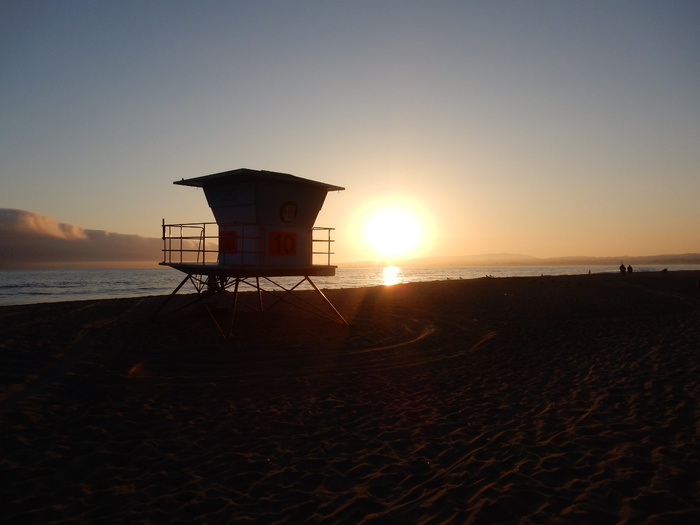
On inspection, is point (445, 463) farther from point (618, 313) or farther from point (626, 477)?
point (618, 313)

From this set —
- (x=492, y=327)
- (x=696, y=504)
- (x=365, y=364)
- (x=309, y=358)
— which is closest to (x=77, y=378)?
(x=309, y=358)

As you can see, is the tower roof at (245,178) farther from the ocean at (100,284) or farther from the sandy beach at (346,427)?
the ocean at (100,284)

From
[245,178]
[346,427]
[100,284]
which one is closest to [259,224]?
[245,178]

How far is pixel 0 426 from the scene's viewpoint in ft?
24.6

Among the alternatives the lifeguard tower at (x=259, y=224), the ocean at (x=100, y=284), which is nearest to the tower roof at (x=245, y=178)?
the lifeguard tower at (x=259, y=224)

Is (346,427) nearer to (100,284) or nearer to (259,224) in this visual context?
(259,224)

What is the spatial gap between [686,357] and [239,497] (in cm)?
1270

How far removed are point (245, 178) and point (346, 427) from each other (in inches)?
414

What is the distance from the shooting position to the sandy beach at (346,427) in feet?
17.3

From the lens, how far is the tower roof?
1554cm

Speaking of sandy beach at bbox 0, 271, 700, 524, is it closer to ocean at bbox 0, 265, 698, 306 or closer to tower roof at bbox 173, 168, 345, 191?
tower roof at bbox 173, 168, 345, 191

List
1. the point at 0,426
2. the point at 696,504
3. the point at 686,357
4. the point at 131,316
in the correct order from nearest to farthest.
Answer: the point at 696,504 → the point at 0,426 → the point at 686,357 → the point at 131,316

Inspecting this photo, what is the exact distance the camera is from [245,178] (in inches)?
624

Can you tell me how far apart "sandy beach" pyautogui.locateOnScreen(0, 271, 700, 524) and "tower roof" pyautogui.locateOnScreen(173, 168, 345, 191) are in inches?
220
